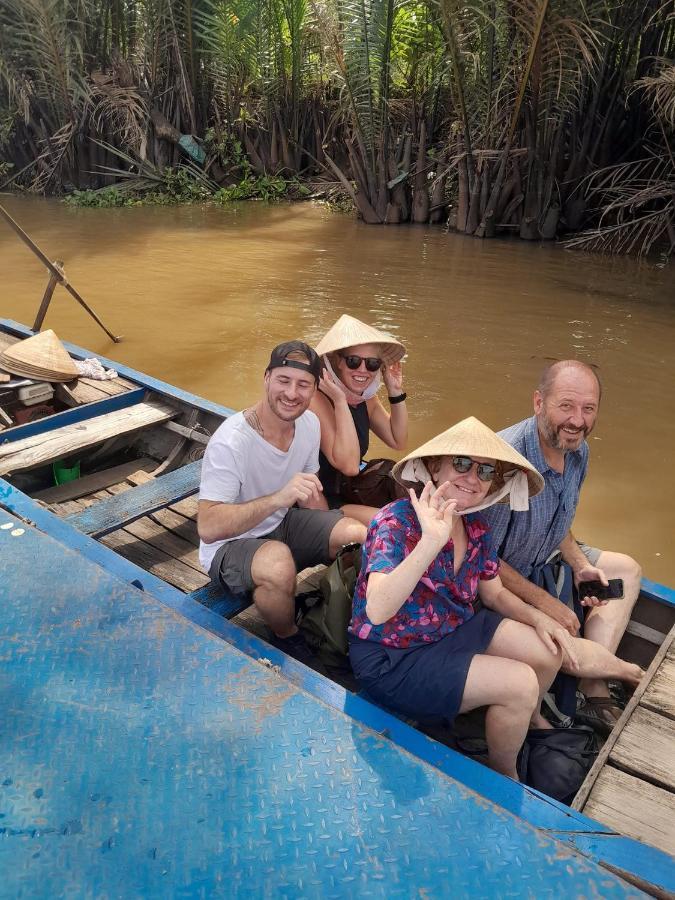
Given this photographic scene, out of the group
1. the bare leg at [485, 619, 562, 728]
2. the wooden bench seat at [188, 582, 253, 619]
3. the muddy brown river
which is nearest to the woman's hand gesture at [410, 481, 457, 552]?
the bare leg at [485, 619, 562, 728]

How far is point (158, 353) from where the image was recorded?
22.5 feet

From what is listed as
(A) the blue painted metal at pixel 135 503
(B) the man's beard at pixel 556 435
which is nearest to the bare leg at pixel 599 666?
(B) the man's beard at pixel 556 435

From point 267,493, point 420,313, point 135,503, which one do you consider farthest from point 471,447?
point 420,313

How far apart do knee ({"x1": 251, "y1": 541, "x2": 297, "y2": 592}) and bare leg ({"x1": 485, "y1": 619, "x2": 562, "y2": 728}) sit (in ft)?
2.23

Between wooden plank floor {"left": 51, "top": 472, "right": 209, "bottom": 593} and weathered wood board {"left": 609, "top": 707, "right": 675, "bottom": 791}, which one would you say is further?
wooden plank floor {"left": 51, "top": 472, "right": 209, "bottom": 593}

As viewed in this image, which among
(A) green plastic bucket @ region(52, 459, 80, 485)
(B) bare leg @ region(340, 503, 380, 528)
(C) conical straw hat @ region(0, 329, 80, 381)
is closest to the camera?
(B) bare leg @ region(340, 503, 380, 528)

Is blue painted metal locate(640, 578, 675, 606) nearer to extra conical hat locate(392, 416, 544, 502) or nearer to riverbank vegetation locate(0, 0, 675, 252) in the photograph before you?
extra conical hat locate(392, 416, 544, 502)

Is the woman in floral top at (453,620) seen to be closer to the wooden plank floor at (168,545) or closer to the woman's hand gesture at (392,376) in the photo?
the wooden plank floor at (168,545)

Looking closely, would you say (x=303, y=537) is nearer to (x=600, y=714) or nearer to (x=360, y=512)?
(x=360, y=512)

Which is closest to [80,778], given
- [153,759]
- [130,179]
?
[153,759]

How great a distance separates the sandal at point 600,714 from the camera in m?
2.30

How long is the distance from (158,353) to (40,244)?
559cm

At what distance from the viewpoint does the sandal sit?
2.30 meters

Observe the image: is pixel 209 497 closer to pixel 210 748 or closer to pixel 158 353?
pixel 210 748
